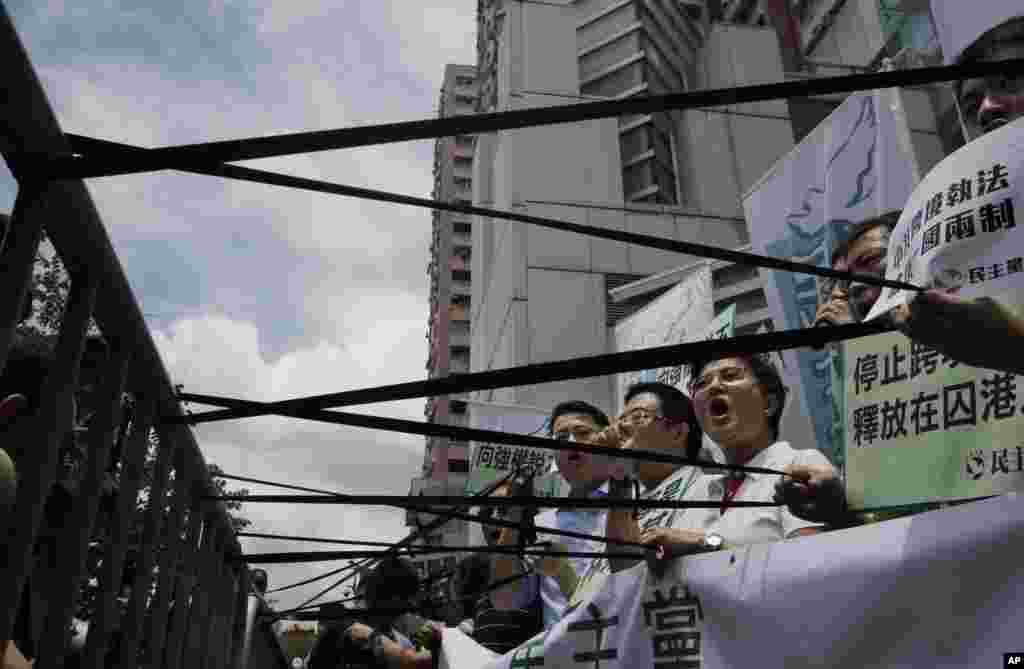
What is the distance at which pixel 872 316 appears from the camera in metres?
1.57

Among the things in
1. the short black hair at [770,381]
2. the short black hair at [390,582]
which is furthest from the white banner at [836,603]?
the short black hair at [770,381]

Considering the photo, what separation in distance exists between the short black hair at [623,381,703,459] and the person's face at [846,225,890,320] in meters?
1.18

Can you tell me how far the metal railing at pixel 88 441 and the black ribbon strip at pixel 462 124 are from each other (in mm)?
95

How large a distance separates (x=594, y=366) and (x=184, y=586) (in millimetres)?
1654

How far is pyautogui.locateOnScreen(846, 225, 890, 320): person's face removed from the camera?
3121 mm

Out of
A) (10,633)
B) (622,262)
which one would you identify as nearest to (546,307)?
(622,262)

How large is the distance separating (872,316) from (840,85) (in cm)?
48

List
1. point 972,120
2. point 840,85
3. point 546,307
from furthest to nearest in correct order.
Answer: point 546,307, point 972,120, point 840,85

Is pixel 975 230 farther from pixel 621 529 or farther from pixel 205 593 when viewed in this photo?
pixel 205 593

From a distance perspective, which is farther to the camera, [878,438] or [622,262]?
[622,262]

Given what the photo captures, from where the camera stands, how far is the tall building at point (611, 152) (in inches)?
663

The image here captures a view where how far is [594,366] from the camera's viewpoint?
162 centimetres

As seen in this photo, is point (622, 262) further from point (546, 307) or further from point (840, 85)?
point (840, 85)

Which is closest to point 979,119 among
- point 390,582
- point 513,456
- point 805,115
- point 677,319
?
point 390,582
